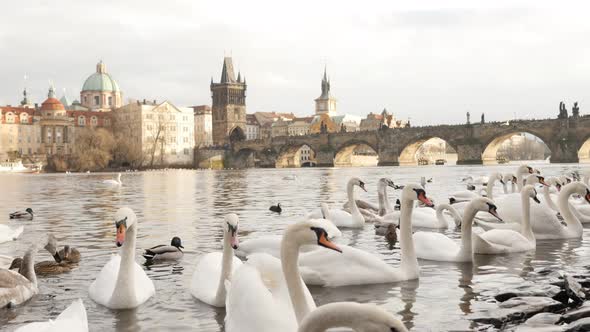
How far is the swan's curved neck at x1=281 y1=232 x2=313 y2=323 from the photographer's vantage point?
423 cm

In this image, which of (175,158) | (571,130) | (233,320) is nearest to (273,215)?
(233,320)

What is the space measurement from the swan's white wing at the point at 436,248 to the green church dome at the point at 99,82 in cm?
13922

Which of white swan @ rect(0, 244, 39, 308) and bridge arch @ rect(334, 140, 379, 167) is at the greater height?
bridge arch @ rect(334, 140, 379, 167)

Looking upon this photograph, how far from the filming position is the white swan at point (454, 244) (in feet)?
26.2

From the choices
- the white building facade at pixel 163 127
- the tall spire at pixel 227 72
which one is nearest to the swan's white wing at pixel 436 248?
the white building facade at pixel 163 127

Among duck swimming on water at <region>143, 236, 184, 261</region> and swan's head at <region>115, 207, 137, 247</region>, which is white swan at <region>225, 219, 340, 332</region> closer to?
swan's head at <region>115, 207, 137, 247</region>

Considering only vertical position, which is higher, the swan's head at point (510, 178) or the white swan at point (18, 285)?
the swan's head at point (510, 178)

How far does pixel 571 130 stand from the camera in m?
73.4

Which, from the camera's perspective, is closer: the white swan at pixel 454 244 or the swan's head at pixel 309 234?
the swan's head at pixel 309 234

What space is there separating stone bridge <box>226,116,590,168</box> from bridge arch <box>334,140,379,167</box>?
0.23 meters

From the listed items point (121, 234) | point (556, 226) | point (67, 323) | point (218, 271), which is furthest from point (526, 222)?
point (67, 323)

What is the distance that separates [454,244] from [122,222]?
4573 millimetres

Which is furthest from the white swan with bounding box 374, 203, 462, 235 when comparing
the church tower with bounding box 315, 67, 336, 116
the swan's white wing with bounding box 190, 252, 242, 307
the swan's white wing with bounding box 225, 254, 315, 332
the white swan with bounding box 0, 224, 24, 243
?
the church tower with bounding box 315, 67, 336, 116

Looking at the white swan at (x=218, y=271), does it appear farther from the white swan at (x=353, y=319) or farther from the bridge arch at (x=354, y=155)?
the bridge arch at (x=354, y=155)
